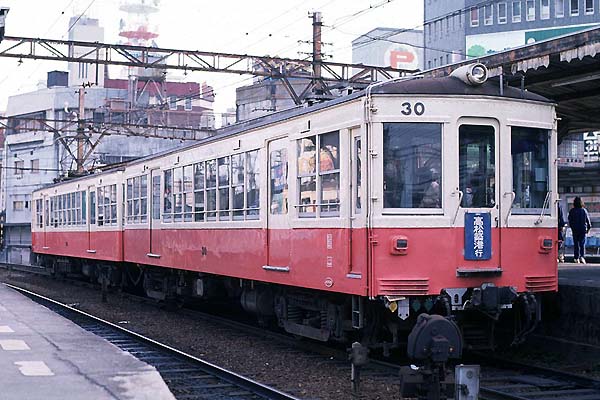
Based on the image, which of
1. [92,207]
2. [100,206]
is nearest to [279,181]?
[100,206]

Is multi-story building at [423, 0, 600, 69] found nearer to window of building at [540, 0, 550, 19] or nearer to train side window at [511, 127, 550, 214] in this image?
window of building at [540, 0, 550, 19]

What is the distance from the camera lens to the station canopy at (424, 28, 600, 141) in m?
11.2

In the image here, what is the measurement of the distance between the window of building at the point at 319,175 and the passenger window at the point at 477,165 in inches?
55.4

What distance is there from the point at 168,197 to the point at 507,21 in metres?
60.7

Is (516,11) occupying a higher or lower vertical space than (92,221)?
higher

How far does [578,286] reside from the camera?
11594 mm

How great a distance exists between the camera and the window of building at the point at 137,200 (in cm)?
1889

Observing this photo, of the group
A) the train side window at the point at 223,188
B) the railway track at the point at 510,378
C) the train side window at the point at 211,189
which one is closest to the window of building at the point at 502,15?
the train side window at the point at 211,189

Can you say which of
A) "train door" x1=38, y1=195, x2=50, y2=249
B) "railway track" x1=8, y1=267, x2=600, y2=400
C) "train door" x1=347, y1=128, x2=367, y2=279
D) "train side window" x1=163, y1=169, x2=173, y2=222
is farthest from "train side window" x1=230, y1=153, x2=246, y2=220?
"train door" x1=38, y1=195, x2=50, y2=249

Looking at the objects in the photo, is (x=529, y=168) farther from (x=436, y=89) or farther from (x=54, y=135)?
(x=54, y=135)

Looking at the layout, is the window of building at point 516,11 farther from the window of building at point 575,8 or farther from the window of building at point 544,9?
the window of building at point 575,8

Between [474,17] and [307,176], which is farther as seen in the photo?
[474,17]

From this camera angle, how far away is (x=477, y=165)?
1008 centimetres

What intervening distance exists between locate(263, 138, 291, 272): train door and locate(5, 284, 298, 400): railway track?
5.46 ft
